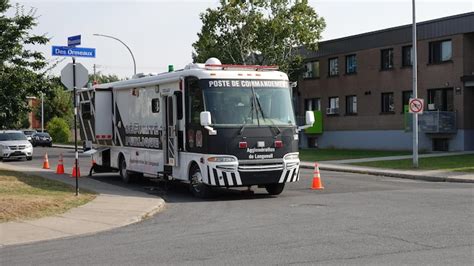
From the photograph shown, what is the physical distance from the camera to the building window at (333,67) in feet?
140

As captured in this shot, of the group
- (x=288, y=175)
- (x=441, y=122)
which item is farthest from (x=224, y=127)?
(x=441, y=122)

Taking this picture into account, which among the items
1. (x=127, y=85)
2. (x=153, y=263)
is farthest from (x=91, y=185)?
(x=153, y=263)

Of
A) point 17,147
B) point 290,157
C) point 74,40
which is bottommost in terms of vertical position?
point 17,147

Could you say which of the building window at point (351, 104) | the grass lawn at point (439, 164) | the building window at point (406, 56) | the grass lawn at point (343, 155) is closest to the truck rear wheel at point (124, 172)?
the grass lawn at point (439, 164)

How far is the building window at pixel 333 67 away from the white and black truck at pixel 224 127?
90.1 ft

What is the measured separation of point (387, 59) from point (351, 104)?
4571mm

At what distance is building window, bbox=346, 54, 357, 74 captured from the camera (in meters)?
41.0

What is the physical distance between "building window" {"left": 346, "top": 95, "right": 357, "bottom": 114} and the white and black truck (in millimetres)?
26333

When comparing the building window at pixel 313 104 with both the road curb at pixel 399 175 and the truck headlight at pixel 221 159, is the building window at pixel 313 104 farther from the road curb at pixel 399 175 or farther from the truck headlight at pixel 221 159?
the truck headlight at pixel 221 159

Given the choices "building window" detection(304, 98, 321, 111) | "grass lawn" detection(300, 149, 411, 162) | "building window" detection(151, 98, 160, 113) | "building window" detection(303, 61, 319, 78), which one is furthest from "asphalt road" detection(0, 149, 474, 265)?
"building window" detection(303, 61, 319, 78)

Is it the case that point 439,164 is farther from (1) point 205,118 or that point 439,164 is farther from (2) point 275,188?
(1) point 205,118

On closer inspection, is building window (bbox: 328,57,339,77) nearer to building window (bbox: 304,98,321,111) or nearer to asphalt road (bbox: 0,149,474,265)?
building window (bbox: 304,98,321,111)

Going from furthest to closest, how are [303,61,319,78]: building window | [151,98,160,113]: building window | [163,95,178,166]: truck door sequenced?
[303,61,319,78]: building window < [151,98,160,113]: building window < [163,95,178,166]: truck door

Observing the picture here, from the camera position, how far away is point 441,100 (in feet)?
113
